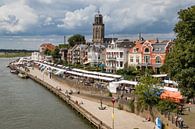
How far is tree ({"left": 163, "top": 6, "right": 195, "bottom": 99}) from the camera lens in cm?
3070

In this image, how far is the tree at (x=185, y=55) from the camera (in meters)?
30.7

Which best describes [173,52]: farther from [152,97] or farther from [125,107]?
[125,107]

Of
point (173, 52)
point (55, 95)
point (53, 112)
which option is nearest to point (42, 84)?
point (55, 95)

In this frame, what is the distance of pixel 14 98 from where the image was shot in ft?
208

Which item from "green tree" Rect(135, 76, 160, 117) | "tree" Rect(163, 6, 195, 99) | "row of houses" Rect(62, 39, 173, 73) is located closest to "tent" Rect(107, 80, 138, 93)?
"row of houses" Rect(62, 39, 173, 73)

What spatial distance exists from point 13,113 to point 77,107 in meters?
8.02

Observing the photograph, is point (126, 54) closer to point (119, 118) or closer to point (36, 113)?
point (36, 113)

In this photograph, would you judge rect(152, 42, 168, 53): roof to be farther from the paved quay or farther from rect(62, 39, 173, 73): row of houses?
the paved quay

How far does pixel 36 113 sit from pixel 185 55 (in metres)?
24.7

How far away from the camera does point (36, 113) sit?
163 ft

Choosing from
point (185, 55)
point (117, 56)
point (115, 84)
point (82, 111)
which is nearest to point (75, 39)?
point (117, 56)

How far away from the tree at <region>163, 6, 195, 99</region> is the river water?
1427 centimetres

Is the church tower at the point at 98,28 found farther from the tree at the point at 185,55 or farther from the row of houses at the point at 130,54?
the tree at the point at 185,55

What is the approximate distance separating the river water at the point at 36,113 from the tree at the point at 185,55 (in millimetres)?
14266
